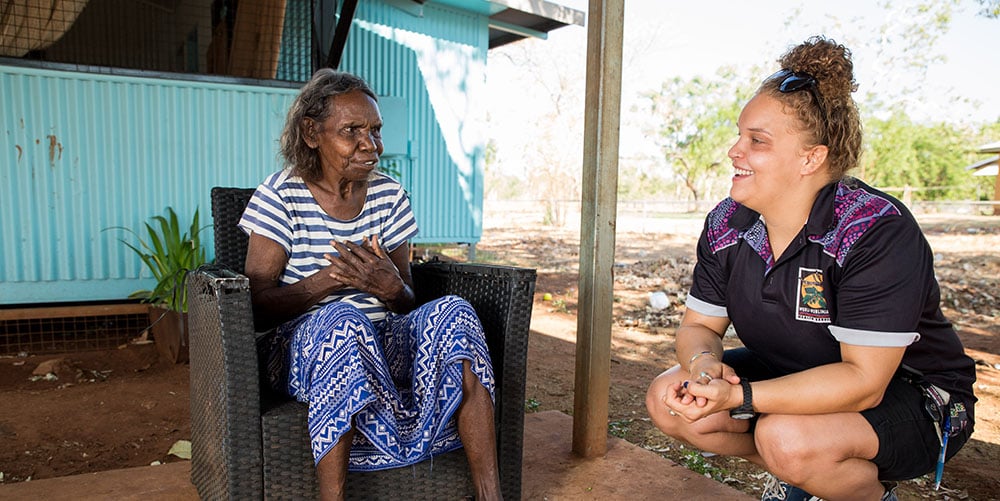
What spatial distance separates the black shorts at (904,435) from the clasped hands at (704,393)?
361 mm

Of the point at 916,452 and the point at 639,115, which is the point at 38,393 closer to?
the point at 916,452

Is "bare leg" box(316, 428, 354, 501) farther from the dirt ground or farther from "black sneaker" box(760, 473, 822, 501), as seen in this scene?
the dirt ground

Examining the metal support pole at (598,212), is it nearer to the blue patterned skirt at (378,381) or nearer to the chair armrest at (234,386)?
the blue patterned skirt at (378,381)

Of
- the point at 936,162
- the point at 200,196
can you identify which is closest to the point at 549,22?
the point at 200,196

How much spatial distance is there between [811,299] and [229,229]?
2.00 meters

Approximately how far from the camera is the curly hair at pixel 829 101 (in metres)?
1.76

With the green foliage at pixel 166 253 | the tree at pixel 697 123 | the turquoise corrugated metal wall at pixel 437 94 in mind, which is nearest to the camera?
the green foliage at pixel 166 253

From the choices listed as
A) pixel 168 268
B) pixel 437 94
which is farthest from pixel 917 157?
pixel 168 268

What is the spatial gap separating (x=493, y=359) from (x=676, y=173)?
28992 millimetres

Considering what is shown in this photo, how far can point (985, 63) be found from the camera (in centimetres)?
2659

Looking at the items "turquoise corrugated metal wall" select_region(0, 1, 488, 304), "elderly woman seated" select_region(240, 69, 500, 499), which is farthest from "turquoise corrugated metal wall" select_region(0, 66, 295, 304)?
"elderly woman seated" select_region(240, 69, 500, 499)

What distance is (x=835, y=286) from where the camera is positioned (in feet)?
5.82

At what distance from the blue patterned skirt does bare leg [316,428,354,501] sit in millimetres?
21

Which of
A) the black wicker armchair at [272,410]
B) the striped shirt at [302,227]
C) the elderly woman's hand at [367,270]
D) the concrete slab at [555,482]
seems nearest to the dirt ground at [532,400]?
the concrete slab at [555,482]
